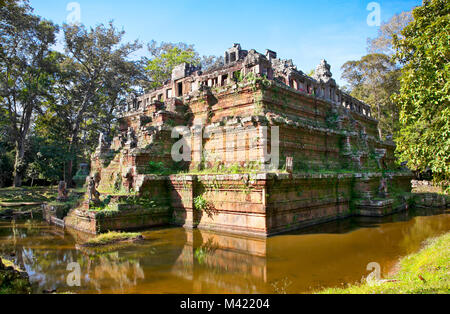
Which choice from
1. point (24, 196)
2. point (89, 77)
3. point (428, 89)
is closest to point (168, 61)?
point (89, 77)

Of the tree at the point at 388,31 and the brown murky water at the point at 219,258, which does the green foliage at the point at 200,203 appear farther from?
the tree at the point at 388,31

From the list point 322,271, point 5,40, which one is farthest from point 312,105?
point 5,40

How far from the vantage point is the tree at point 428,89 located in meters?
7.84

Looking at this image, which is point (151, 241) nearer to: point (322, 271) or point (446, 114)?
→ point (322, 271)

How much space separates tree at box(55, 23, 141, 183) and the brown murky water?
19.7m

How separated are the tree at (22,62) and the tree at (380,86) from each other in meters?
29.8

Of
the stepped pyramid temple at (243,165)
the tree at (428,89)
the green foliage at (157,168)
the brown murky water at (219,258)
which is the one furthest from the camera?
the green foliage at (157,168)

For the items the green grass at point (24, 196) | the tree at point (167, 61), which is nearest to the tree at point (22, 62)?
the green grass at point (24, 196)

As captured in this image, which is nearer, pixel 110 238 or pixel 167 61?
pixel 110 238

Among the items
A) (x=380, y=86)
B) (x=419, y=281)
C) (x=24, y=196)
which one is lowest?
(x=419, y=281)

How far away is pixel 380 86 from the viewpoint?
98.6 feet

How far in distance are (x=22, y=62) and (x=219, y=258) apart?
2572 centimetres

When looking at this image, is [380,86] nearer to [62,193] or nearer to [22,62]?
[62,193]

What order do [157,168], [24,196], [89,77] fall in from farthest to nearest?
1. [89,77]
2. [24,196]
3. [157,168]
